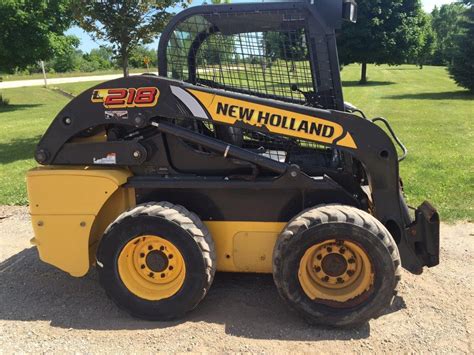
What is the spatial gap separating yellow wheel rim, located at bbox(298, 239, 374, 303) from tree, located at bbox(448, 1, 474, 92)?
69.4ft

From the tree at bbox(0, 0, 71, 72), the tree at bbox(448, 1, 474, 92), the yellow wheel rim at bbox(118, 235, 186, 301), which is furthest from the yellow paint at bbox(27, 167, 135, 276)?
the tree at bbox(448, 1, 474, 92)

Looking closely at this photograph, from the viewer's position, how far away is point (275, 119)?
146 inches

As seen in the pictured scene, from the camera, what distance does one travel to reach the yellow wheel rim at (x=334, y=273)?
359 centimetres

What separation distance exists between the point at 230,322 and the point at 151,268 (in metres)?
0.74

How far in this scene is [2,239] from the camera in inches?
225

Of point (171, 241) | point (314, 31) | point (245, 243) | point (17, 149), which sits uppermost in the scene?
point (314, 31)

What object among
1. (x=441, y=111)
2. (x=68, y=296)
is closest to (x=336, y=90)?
(x=68, y=296)

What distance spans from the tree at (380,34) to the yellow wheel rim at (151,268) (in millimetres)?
31207

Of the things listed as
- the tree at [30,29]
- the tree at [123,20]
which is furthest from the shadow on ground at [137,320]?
the tree at [30,29]

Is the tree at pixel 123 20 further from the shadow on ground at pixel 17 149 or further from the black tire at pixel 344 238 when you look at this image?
the black tire at pixel 344 238

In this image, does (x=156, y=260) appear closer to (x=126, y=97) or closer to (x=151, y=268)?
(x=151, y=268)

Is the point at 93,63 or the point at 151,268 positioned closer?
the point at 151,268

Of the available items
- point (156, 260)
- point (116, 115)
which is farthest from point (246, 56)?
point (156, 260)

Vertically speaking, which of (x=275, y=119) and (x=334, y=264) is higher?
(x=275, y=119)
